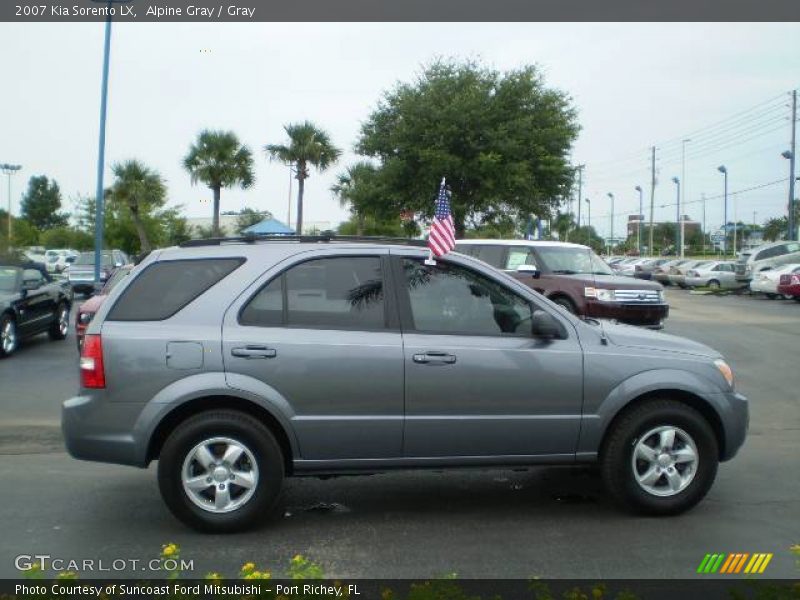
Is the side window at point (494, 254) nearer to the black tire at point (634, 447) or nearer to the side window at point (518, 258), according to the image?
the side window at point (518, 258)

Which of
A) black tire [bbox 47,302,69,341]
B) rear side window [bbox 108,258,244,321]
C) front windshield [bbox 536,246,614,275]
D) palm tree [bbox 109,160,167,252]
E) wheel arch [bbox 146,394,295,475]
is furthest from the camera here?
palm tree [bbox 109,160,167,252]

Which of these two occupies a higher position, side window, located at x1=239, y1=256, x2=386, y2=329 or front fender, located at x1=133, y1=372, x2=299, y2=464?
side window, located at x1=239, y1=256, x2=386, y2=329

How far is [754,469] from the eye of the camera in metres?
7.43

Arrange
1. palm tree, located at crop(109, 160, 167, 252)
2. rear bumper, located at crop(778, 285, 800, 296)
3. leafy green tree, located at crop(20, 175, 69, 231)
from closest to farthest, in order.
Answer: rear bumper, located at crop(778, 285, 800, 296) → palm tree, located at crop(109, 160, 167, 252) → leafy green tree, located at crop(20, 175, 69, 231)

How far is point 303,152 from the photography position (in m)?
38.7

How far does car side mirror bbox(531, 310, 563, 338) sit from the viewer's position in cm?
581

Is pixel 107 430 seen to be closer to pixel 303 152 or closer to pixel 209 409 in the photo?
pixel 209 409

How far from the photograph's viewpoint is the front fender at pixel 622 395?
5.86 meters

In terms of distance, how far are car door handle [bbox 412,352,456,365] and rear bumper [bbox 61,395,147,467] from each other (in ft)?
5.71

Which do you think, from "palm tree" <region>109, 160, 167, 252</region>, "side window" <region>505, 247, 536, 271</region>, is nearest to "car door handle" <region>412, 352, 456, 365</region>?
"side window" <region>505, 247, 536, 271</region>

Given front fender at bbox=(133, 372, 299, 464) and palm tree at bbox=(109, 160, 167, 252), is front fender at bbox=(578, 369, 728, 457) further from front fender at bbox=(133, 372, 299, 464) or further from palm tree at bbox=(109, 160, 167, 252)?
palm tree at bbox=(109, 160, 167, 252)

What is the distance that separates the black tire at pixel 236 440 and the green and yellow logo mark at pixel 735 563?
2.56m

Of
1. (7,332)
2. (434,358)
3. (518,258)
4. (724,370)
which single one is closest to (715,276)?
(518,258)

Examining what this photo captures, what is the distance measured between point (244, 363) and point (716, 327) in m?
17.0
